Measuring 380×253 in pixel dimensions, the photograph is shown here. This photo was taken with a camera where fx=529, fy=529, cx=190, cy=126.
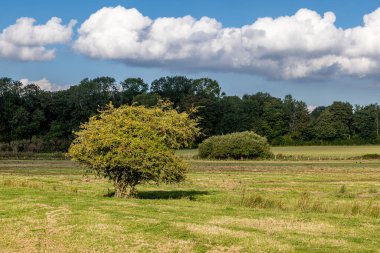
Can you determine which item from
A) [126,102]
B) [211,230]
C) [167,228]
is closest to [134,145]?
[167,228]

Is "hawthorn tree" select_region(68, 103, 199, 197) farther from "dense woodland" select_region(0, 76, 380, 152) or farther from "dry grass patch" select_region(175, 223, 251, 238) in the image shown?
"dense woodland" select_region(0, 76, 380, 152)

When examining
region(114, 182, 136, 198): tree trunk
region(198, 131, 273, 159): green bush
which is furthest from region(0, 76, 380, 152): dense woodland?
region(114, 182, 136, 198): tree trunk

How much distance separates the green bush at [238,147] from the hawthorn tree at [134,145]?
78852 millimetres

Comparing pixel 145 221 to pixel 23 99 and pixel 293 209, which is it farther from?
pixel 23 99

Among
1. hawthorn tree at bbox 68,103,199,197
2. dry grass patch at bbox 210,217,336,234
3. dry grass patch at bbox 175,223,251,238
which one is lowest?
dry grass patch at bbox 210,217,336,234

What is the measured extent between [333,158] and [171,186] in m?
73.4

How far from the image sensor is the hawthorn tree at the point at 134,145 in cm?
2544

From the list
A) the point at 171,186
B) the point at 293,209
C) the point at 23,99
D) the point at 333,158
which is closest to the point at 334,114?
the point at 333,158

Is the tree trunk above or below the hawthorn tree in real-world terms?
below

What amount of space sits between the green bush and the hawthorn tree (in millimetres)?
78852

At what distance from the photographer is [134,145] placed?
25.4 metres

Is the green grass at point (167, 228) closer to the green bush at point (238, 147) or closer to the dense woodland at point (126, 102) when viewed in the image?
the green bush at point (238, 147)

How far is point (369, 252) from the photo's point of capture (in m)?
14.4

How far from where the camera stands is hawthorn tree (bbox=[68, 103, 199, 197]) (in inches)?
1001
